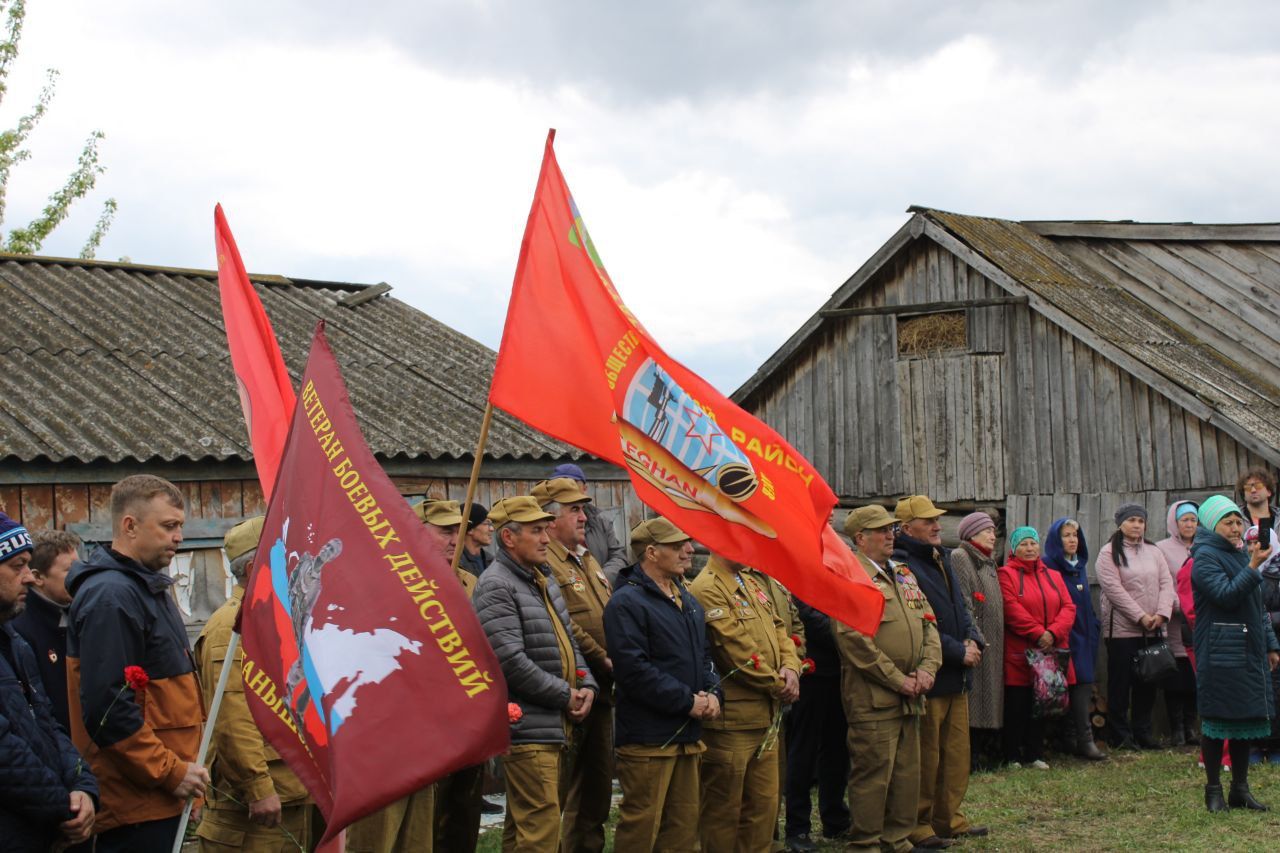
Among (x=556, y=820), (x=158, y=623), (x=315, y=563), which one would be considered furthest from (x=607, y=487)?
A: (x=315, y=563)

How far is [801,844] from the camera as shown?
8.53 metres

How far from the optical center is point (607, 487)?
42.6 feet

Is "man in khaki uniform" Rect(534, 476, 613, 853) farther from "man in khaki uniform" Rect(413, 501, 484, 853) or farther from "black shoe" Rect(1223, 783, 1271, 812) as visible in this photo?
"black shoe" Rect(1223, 783, 1271, 812)

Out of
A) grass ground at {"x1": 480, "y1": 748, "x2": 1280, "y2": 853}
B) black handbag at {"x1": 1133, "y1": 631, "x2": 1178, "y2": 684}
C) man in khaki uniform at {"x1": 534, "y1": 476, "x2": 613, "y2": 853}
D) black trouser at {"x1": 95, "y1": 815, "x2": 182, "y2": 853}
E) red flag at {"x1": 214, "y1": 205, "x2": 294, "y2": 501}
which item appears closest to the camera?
black trouser at {"x1": 95, "y1": 815, "x2": 182, "y2": 853}

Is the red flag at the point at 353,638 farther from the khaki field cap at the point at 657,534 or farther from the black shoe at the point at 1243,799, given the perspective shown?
the black shoe at the point at 1243,799

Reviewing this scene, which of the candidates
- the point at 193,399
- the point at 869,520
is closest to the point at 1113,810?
the point at 869,520

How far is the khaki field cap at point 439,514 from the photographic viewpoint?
7.32 metres

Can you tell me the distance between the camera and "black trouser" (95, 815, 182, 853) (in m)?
5.17

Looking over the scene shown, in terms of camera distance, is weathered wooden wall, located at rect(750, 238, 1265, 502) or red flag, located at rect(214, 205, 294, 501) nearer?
red flag, located at rect(214, 205, 294, 501)

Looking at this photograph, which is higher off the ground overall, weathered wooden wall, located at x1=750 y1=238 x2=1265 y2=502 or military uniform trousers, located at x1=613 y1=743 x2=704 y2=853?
weathered wooden wall, located at x1=750 y1=238 x2=1265 y2=502

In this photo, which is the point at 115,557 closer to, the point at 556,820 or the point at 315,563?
the point at 315,563

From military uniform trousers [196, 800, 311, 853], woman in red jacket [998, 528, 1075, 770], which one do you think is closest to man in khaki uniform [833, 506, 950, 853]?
woman in red jacket [998, 528, 1075, 770]

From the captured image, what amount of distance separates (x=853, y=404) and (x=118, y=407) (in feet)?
30.9

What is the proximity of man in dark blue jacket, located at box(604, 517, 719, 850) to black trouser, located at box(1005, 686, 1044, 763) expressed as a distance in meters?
4.62
